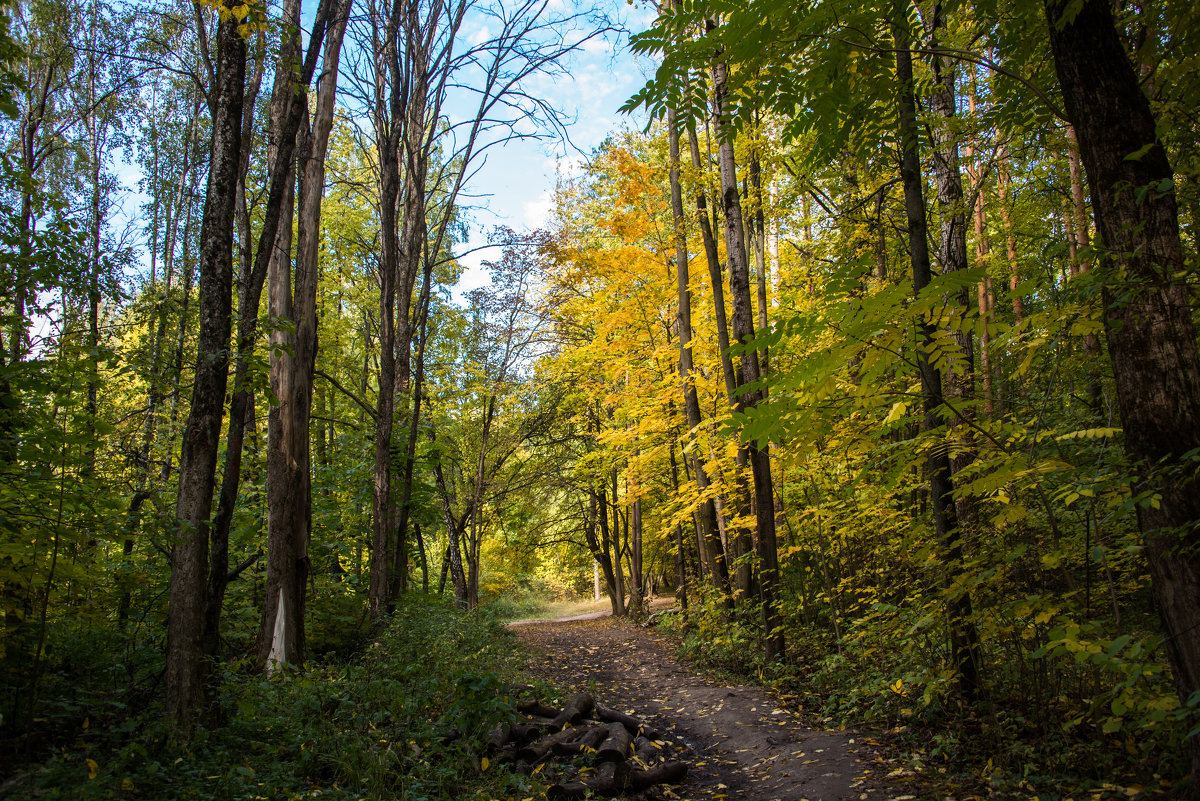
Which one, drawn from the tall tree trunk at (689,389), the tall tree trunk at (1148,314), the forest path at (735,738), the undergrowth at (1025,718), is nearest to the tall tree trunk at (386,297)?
the forest path at (735,738)

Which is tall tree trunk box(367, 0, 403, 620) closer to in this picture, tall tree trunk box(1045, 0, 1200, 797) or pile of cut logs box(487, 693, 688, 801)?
pile of cut logs box(487, 693, 688, 801)

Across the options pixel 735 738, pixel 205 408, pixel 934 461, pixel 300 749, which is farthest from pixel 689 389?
pixel 300 749

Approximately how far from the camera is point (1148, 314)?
265cm

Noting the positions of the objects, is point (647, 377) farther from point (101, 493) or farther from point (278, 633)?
point (101, 493)

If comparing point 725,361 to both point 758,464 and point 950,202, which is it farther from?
point 950,202

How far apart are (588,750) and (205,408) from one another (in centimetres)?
434

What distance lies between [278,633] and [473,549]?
10618 millimetres

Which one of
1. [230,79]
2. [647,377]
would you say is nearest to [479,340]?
[647,377]

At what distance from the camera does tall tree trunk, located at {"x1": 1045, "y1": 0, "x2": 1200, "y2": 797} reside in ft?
8.41

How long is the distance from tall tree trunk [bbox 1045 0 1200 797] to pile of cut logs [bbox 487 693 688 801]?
3421mm

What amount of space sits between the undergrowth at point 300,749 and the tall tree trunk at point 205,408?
37cm

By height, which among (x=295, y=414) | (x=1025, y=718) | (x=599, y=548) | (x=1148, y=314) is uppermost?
(x=295, y=414)

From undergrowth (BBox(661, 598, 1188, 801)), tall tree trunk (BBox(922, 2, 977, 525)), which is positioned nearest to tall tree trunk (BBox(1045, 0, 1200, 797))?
undergrowth (BBox(661, 598, 1188, 801))

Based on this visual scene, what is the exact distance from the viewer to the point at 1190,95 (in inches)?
113
